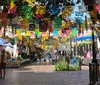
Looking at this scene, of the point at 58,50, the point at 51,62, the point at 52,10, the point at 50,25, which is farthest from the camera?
the point at 58,50

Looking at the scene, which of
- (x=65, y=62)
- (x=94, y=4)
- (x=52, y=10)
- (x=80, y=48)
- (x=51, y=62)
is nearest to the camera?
(x=94, y=4)

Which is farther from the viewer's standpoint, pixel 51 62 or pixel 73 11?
pixel 51 62

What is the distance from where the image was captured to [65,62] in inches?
1332

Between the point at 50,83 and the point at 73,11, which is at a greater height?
the point at 73,11

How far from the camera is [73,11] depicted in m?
20.8

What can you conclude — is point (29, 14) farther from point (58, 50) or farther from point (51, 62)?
point (58, 50)

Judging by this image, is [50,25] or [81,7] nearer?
[81,7]

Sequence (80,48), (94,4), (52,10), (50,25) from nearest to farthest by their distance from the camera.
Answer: (94,4) < (52,10) < (50,25) < (80,48)

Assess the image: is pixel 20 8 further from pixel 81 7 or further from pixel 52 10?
pixel 81 7

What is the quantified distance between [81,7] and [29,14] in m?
2.88

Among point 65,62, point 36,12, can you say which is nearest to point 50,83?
point 36,12

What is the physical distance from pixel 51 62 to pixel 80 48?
5.95 m

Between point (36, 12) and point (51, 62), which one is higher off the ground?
point (36, 12)

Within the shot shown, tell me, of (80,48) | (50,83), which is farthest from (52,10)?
(80,48)
